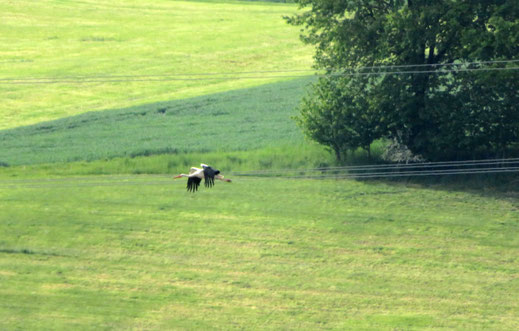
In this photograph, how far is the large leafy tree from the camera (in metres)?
35.7

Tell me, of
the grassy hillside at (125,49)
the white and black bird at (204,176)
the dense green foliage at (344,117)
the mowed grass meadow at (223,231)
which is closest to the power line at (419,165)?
the mowed grass meadow at (223,231)

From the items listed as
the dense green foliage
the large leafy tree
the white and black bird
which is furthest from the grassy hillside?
the white and black bird

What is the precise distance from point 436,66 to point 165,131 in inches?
675

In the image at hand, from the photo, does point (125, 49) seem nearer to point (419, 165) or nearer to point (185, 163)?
point (185, 163)

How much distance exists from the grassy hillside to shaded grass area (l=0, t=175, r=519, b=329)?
60.9 ft

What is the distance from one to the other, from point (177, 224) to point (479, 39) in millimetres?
14504

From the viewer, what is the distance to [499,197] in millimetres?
35969

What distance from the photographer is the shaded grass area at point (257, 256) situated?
24.7m

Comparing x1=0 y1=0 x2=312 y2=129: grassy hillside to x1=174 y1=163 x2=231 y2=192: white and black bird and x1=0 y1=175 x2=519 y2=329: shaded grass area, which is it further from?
x1=174 y1=163 x2=231 y2=192: white and black bird

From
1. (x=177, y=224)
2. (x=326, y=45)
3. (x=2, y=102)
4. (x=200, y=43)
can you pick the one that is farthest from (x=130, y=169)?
(x=200, y=43)

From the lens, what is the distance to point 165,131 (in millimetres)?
48156

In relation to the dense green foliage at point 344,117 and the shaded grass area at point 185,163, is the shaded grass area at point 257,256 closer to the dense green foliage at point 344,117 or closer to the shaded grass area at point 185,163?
the shaded grass area at point 185,163

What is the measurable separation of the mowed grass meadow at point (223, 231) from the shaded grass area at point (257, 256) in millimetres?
81

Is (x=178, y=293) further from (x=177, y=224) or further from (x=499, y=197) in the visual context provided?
(x=499, y=197)
